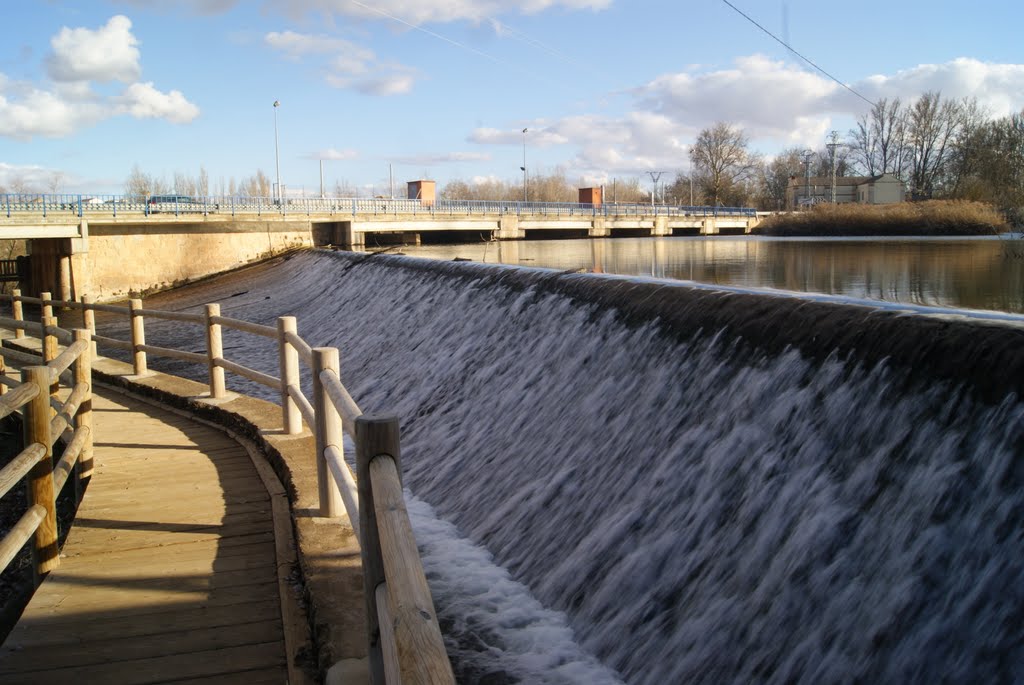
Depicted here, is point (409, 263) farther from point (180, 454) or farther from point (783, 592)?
point (783, 592)

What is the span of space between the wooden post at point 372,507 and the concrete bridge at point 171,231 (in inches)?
1131

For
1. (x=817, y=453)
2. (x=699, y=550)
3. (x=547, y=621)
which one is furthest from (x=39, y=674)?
(x=817, y=453)

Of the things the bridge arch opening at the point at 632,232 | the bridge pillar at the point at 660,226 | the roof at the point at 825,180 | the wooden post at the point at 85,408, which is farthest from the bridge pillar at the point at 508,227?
the roof at the point at 825,180

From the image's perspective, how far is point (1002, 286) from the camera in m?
18.2

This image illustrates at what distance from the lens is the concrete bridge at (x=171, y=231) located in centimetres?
2919

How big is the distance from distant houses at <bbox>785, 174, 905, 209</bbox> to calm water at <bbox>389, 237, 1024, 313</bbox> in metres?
57.3

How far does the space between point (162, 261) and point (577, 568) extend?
30899 millimetres

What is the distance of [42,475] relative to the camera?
492 cm

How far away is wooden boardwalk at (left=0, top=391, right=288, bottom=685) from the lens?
12.6ft

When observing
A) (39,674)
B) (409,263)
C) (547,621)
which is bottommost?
(547,621)

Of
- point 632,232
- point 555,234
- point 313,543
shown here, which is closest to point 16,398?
point 313,543

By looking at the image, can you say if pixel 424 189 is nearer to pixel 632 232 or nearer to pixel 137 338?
pixel 632 232

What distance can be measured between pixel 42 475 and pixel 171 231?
30303 millimetres

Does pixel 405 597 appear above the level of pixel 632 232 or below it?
below
